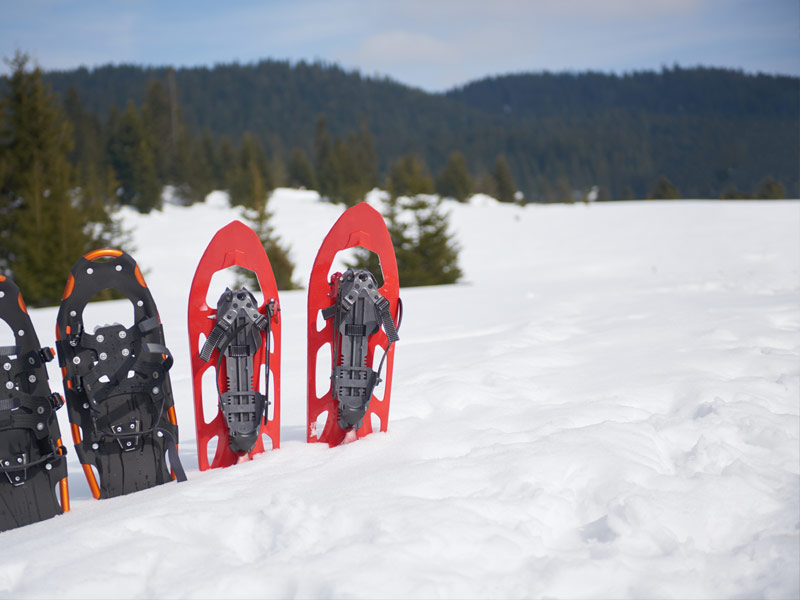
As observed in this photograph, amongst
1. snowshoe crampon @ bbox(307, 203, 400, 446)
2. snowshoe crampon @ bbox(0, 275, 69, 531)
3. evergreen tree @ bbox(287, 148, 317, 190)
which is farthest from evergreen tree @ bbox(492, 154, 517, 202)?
snowshoe crampon @ bbox(0, 275, 69, 531)

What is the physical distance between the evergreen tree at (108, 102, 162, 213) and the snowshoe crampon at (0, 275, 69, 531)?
33450 mm

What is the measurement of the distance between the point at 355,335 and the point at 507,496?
4.72 ft

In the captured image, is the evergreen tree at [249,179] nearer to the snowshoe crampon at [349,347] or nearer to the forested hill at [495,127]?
the snowshoe crampon at [349,347]

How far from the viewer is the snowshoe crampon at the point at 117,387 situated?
293cm

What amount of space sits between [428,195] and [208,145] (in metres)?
30.8

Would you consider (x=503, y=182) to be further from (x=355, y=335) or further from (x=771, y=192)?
(x=355, y=335)

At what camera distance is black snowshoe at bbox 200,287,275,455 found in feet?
10.2

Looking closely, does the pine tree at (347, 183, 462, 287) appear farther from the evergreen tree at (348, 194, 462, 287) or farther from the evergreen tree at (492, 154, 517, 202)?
the evergreen tree at (492, 154, 517, 202)

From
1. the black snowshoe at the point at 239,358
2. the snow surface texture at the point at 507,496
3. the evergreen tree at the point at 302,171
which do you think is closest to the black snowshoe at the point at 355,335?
the snow surface texture at the point at 507,496

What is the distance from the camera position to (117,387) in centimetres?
302

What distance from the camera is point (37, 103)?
16.8m

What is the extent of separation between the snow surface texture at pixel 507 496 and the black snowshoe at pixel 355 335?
250mm

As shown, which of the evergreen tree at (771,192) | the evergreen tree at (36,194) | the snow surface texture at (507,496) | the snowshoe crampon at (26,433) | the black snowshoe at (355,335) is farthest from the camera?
the evergreen tree at (771,192)

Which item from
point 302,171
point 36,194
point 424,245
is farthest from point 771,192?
point 36,194
